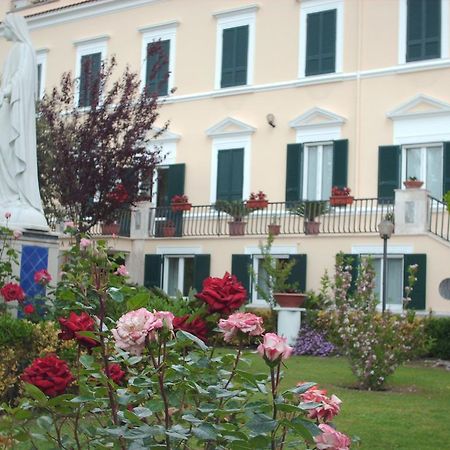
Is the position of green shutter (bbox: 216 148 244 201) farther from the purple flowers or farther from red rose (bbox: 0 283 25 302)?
red rose (bbox: 0 283 25 302)

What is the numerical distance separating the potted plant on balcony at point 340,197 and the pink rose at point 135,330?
16318mm

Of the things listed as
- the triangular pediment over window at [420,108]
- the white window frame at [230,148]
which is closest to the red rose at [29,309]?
the triangular pediment over window at [420,108]

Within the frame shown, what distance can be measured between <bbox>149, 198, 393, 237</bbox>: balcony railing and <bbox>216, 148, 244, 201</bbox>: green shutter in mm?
670

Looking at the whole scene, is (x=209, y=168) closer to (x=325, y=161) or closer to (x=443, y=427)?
(x=325, y=161)

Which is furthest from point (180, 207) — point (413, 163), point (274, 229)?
point (413, 163)

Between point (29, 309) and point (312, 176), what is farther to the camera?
point (312, 176)

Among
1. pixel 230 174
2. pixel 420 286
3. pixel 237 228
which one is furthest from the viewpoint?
pixel 230 174

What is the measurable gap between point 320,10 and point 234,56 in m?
2.66

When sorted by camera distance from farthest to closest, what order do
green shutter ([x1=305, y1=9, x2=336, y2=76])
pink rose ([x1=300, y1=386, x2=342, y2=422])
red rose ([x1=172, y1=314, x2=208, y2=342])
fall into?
1. green shutter ([x1=305, y1=9, x2=336, y2=76])
2. red rose ([x1=172, y1=314, x2=208, y2=342])
3. pink rose ([x1=300, y1=386, x2=342, y2=422])

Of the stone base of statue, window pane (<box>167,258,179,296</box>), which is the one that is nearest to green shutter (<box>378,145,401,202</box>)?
window pane (<box>167,258,179,296</box>)

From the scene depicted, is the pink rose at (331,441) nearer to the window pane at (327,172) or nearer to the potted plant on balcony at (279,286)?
the potted plant on balcony at (279,286)

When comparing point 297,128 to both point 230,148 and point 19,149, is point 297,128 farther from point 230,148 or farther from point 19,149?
point 19,149

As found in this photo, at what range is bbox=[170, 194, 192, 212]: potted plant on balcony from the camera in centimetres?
2103

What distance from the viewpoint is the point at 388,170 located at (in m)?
18.8
